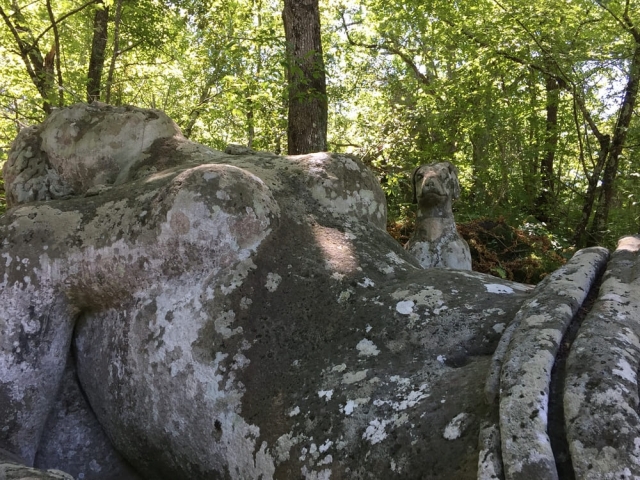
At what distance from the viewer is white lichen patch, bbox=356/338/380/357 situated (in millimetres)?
1780

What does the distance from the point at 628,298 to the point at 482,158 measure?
8.05 metres

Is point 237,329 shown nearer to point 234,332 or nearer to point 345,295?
point 234,332

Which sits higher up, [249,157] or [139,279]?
[249,157]

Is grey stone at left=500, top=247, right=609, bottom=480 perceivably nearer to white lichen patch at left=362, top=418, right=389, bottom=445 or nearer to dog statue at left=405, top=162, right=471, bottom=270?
white lichen patch at left=362, top=418, right=389, bottom=445

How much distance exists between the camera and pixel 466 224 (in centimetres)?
743

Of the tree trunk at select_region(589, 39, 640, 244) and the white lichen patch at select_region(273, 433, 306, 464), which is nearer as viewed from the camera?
the white lichen patch at select_region(273, 433, 306, 464)

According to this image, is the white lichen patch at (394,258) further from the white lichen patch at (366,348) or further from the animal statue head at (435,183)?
the animal statue head at (435,183)

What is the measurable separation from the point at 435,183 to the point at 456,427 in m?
2.62

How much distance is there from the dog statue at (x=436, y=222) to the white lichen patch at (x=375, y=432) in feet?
7.83

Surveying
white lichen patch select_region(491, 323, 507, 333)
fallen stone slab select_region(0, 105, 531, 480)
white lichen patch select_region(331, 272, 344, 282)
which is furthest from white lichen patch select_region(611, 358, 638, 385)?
white lichen patch select_region(331, 272, 344, 282)

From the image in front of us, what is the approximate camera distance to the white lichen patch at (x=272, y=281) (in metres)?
2.10

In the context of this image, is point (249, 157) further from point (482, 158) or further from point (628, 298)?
point (482, 158)

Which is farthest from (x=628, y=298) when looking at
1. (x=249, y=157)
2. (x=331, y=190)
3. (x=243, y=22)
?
(x=243, y=22)

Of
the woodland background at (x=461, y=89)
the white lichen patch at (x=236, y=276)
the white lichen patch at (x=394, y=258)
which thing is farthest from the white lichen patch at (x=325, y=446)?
→ the woodland background at (x=461, y=89)
